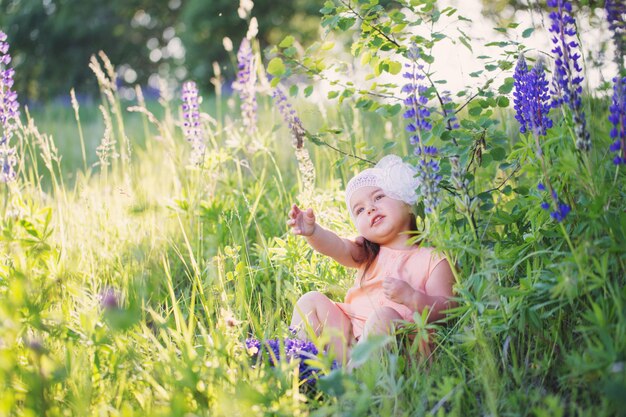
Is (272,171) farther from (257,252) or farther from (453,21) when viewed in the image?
(453,21)

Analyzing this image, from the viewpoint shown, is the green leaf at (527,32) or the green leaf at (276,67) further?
the green leaf at (276,67)

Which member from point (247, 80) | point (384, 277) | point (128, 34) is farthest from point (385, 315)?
point (128, 34)

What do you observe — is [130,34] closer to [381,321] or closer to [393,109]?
[393,109]

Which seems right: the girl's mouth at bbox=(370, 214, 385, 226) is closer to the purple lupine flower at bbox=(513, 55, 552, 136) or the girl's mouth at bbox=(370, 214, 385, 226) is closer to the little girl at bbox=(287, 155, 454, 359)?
the little girl at bbox=(287, 155, 454, 359)

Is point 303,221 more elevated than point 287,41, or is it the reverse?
point 287,41

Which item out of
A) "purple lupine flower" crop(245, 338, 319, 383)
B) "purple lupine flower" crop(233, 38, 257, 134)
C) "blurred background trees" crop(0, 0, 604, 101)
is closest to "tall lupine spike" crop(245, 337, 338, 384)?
"purple lupine flower" crop(245, 338, 319, 383)

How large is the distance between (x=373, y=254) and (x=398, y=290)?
0.52 m

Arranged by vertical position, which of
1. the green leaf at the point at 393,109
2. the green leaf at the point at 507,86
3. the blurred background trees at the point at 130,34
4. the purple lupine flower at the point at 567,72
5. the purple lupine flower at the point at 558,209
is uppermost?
the purple lupine flower at the point at 567,72

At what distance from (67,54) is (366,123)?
55.3 feet

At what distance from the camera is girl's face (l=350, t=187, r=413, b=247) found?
103 inches

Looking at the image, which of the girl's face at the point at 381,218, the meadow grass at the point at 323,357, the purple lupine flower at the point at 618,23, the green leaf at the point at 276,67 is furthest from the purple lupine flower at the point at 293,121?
the purple lupine flower at the point at 618,23

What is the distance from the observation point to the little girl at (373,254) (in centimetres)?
246

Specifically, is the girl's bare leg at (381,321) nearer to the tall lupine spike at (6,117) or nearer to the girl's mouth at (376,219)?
the girl's mouth at (376,219)

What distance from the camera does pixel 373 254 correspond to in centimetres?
275
